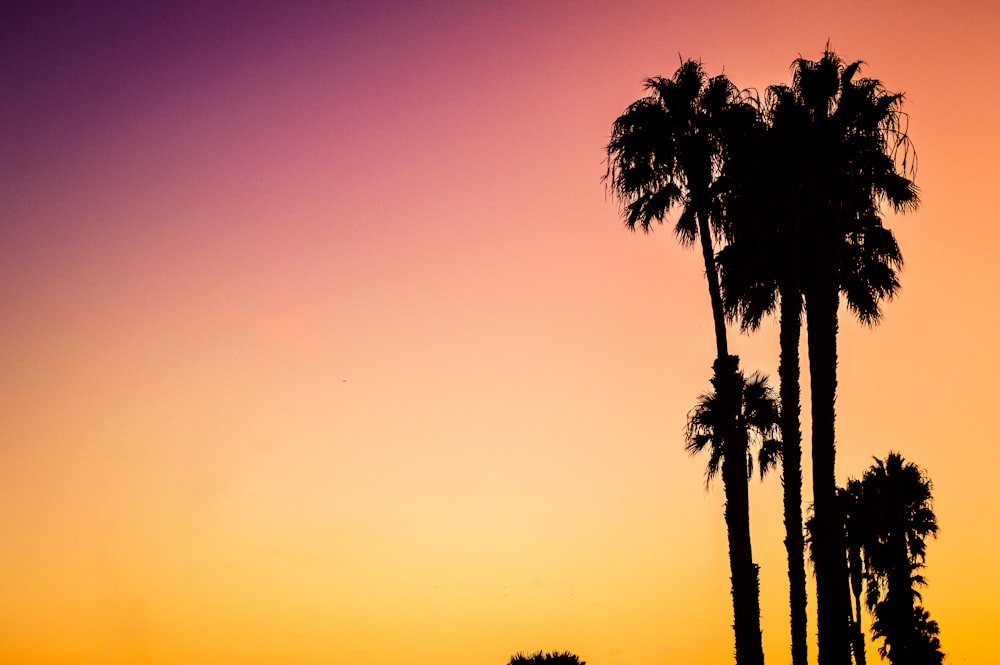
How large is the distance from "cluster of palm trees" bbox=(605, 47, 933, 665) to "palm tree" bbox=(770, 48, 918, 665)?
3 cm

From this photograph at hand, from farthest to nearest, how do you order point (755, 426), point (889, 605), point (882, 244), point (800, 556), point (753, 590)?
1. point (889, 605)
2. point (755, 426)
3. point (800, 556)
4. point (882, 244)
5. point (753, 590)

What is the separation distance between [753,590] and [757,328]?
7.53 metres

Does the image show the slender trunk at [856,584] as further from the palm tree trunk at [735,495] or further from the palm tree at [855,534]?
the palm tree trunk at [735,495]

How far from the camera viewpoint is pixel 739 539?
28.1 meters

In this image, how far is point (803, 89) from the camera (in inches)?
1137

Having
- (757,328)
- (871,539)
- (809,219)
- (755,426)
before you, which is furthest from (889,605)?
(809,219)

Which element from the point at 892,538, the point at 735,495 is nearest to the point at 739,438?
the point at 735,495

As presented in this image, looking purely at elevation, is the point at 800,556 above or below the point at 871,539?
below

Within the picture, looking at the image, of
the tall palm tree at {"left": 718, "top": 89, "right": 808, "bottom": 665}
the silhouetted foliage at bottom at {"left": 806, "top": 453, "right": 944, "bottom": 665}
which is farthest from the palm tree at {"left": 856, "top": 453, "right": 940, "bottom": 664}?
the tall palm tree at {"left": 718, "top": 89, "right": 808, "bottom": 665}

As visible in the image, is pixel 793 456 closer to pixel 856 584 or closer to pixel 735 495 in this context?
pixel 735 495

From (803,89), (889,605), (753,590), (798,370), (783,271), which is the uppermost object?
(803,89)

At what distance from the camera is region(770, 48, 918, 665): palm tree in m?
26.0

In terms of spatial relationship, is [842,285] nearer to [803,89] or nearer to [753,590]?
[803,89]

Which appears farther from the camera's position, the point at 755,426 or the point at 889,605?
the point at 889,605
